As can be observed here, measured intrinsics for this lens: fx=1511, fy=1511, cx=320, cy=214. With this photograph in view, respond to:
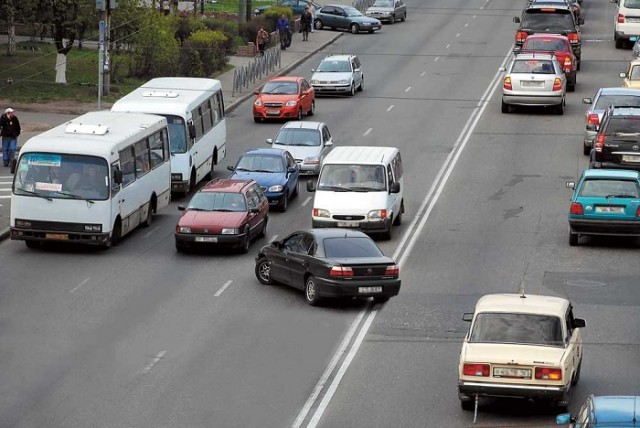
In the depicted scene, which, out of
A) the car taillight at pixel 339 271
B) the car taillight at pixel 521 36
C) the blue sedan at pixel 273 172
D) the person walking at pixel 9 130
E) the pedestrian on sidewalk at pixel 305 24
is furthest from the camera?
the pedestrian on sidewalk at pixel 305 24

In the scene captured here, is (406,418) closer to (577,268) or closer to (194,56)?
→ (577,268)

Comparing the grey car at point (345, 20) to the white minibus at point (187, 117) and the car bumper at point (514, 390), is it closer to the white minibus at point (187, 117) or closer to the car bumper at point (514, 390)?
the white minibus at point (187, 117)

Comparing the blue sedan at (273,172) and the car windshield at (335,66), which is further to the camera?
the car windshield at (335,66)

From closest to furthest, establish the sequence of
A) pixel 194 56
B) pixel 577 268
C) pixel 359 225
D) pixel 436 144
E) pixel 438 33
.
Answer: pixel 577 268
pixel 359 225
pixel 436 144
pixel 194 56
pixel 438 33

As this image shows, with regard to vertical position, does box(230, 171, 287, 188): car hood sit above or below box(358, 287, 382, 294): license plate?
below

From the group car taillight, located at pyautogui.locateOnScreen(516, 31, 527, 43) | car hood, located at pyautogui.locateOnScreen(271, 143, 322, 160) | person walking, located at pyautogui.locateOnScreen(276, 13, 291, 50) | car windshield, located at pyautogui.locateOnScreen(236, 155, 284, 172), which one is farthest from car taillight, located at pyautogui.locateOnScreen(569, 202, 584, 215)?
person walking, located at pyautogui.locateOnScreen(276, 13, 291, 50)

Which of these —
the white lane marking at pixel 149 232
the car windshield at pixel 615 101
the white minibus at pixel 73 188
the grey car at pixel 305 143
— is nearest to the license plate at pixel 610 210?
the white lane marking at pixel 149 232

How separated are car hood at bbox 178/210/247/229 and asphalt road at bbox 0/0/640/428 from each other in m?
0.74

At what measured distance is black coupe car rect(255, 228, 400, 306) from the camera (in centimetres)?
2727

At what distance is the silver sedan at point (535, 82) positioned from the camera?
49969 mm

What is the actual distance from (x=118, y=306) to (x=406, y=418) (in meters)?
8.49

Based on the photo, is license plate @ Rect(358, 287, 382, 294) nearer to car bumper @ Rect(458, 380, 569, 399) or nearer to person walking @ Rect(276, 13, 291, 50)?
car bumper @ Rect(458, 380, 569, 399)

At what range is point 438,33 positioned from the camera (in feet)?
244

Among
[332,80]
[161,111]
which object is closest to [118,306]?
[161,111]
